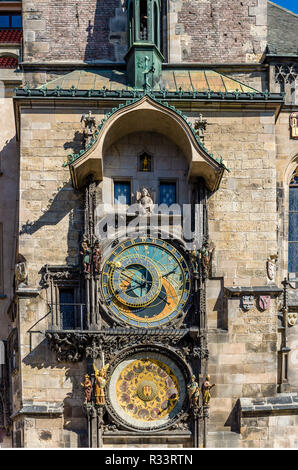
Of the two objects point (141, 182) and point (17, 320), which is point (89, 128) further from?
point (17, 320)

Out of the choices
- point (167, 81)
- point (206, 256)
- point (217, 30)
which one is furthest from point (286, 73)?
point (206, 256)

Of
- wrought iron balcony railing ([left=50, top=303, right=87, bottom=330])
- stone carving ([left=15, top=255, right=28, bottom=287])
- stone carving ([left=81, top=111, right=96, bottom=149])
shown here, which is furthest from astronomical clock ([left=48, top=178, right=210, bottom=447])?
stone carving ([left=81, top=111, right=96, bottom=149])

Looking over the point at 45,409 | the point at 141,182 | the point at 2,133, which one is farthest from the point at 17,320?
the point at 2,133

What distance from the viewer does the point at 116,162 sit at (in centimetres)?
2028

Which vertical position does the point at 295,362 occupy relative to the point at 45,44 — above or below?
below

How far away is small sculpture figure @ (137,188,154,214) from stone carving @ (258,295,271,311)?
2.86 meters

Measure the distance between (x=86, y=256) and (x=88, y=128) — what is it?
2641 mm

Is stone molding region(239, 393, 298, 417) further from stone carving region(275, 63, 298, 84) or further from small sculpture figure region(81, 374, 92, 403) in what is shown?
stone carving region(275, 63, 298, 84)

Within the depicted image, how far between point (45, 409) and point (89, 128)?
18.6 feet

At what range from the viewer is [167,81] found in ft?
70.2

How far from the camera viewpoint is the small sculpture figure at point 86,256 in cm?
1920

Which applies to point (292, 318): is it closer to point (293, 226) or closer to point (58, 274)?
point (293, 226)

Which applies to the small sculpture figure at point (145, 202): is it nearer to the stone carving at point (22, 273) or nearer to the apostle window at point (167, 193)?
the apostle window at point (167, 193)

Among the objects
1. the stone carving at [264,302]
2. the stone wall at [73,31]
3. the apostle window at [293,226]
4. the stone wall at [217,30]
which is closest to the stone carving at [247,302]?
the stone carving at [264,302]
